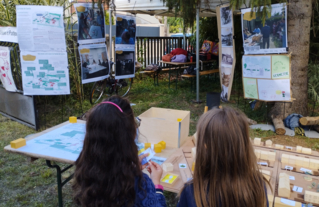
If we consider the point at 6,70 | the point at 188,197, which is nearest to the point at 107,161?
the point at 188,197

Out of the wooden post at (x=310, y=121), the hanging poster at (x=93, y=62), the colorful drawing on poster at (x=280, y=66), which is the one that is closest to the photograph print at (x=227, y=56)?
the colorful drawing on poster at (x=280, y=66)

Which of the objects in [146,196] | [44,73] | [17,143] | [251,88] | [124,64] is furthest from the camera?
[124,64]

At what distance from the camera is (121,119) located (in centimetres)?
131

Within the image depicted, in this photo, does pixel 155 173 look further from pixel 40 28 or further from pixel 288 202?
pixel 40 28

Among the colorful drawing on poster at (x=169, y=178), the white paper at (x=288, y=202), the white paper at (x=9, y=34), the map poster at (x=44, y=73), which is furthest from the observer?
the white paper at (x=9, y=34)

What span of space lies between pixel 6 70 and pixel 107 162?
4243 mm

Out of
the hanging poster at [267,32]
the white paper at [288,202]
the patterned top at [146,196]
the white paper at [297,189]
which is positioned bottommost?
the white paper at [288,202]

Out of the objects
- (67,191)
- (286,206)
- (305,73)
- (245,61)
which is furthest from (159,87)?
(286,206)

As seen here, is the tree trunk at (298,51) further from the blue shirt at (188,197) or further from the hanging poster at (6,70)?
the hanging poster at (6,70)

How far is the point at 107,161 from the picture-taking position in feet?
4.25

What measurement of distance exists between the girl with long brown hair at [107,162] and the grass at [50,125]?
81 cm

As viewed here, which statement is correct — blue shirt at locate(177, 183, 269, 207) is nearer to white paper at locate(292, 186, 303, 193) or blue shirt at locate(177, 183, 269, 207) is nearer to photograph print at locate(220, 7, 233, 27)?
white paper at locate(292, 186, 303, 193)

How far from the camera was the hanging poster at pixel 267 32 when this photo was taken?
4.33m

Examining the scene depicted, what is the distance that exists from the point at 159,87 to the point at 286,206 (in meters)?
Result: 6.76
